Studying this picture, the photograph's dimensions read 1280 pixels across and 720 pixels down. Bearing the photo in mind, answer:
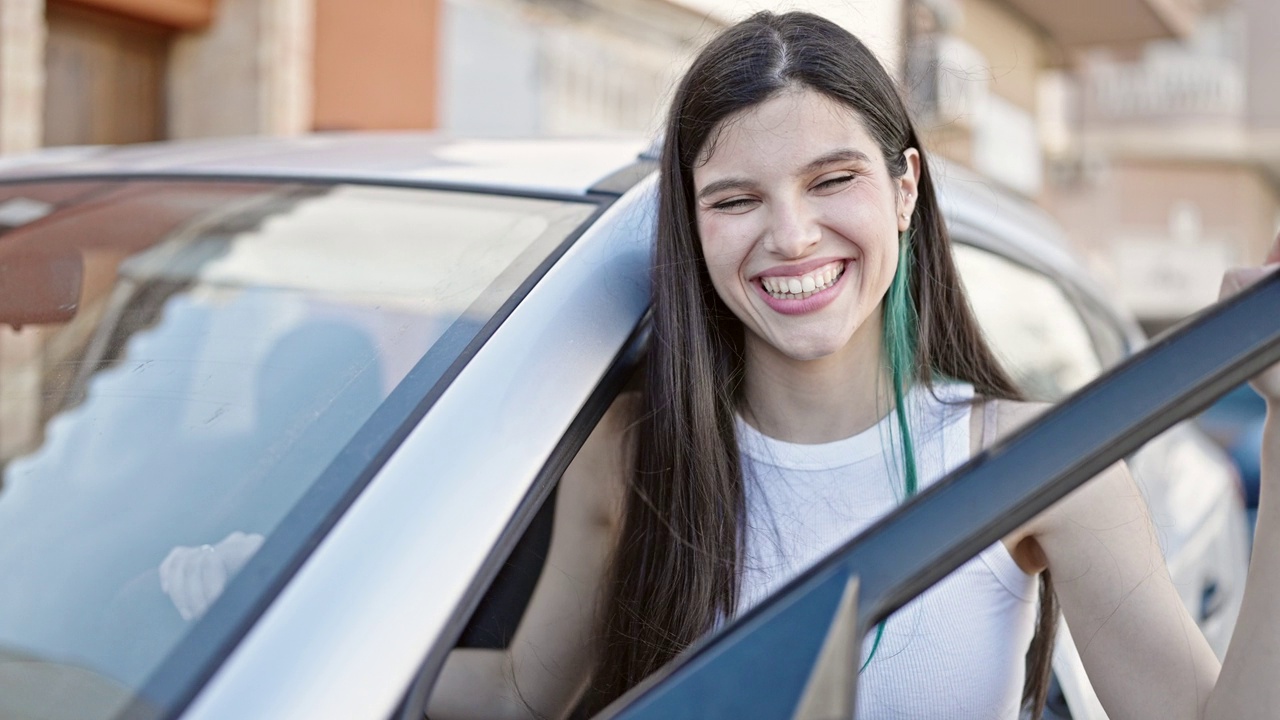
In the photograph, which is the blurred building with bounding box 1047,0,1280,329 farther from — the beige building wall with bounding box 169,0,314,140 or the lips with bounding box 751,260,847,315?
the lips with bounding box 751,260,847,315

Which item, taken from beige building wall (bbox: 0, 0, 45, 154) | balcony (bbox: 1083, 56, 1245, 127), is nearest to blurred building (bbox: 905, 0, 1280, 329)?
balcony (bbox: 1083, 56, 1245, 127)

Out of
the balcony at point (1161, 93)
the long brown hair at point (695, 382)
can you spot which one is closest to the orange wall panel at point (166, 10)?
the long brown hair at point (695, 382)

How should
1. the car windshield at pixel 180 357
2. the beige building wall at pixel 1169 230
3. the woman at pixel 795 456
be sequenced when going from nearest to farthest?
1. the car windshield at pixel 180 357
2. the woman at pixel 795 456
3. the beige building wall at pixel 1169 230

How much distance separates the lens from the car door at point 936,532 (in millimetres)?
828

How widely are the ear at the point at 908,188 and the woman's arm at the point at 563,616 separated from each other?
422 millimetres

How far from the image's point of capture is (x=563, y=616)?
149 centimetres

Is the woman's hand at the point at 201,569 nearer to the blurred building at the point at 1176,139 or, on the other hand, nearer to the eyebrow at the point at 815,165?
the eyebrow at the point at 815,165

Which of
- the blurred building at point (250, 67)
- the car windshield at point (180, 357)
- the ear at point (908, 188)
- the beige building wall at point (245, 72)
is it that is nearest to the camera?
the car windshield at point (180, 357)

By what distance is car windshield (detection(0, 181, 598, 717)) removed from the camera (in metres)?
1.13

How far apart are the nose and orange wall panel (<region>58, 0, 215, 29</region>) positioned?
452cm

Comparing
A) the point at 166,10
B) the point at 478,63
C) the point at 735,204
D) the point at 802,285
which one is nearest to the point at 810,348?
the point at 802,285

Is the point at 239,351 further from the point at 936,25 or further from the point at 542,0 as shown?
the point at 936,25

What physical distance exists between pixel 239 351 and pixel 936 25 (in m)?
9.67

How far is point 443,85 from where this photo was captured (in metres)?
6.82
